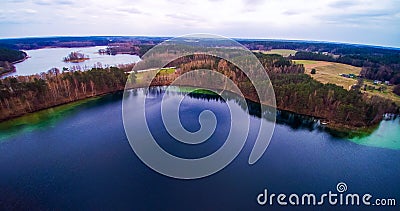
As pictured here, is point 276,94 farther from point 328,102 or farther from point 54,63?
point 54,63

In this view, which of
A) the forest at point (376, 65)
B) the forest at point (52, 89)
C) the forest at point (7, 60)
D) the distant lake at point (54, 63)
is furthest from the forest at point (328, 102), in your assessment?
the forest at point (7, 60)

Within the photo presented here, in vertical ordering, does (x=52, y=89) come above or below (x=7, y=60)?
below

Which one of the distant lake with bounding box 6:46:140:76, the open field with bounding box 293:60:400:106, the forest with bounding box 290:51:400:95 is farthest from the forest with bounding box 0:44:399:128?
the distant lake with bounding box 6:46:140:76

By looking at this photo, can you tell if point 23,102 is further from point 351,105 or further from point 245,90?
point 351,105

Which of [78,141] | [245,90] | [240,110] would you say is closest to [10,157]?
[78,141]

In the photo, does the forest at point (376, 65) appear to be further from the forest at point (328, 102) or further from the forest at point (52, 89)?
the forest at point (52, 89)

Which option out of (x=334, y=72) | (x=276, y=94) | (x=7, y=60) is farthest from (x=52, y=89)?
(x=334, y=72)

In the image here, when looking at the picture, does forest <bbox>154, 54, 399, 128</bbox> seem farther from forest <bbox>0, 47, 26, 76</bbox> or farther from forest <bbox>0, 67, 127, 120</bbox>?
forest <bbox>0, 47, 26, 76</bbox>

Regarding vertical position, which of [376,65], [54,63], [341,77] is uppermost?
[376,65]
